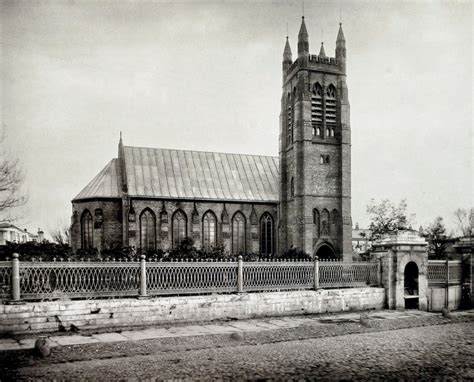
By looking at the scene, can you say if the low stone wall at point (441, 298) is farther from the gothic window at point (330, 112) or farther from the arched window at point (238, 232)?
the gothic window at point (330, 112)

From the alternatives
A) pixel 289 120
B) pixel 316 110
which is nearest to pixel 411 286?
pixel 316 110

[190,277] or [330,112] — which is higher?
[330,112]

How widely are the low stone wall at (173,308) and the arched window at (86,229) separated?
18865 millimetres

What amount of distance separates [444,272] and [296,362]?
10.9m

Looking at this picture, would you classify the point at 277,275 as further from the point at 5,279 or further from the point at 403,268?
the point at 5,279

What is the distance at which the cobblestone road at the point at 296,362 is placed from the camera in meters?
7.25

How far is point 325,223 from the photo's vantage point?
100 ft

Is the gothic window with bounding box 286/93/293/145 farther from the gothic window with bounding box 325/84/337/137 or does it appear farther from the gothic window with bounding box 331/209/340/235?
the gothic window with bounding box 331/209/340/235

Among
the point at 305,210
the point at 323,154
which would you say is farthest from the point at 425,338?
the point at 323,154

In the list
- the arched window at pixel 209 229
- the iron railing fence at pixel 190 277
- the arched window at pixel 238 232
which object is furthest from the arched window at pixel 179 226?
the iron railing fence at pixel 190 277

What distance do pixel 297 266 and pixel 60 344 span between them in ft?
24.8

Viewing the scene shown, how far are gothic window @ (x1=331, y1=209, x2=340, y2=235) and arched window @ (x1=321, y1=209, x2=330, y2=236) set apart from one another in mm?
386

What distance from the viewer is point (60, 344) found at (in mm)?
9117

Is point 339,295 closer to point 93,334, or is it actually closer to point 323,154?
point 93,334
